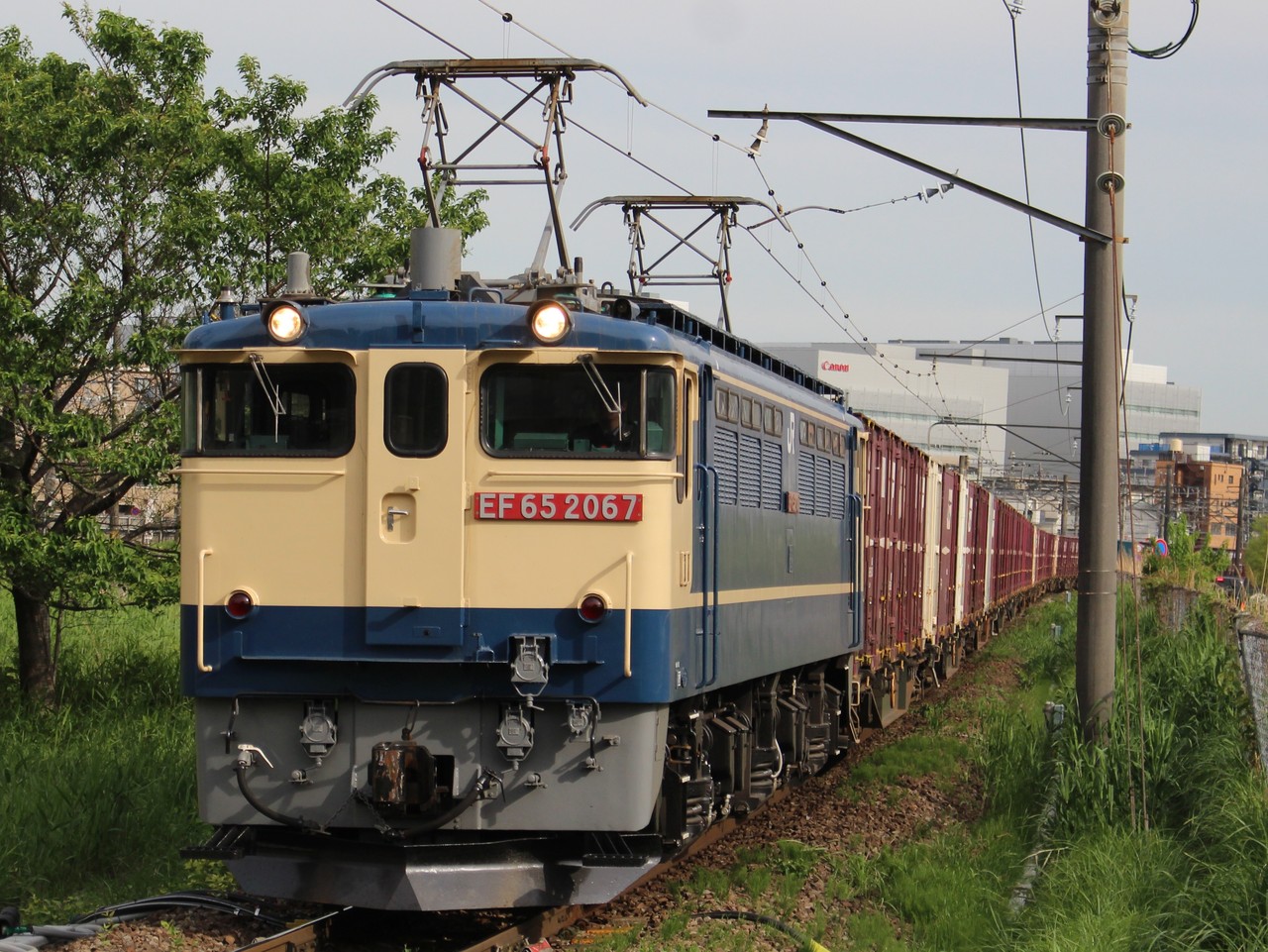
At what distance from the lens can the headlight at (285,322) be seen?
26.8 feet

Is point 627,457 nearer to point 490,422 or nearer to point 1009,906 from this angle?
point 490,422

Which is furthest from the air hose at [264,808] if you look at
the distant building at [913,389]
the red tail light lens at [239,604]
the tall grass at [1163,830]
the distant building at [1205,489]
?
the distant building at [913,389]

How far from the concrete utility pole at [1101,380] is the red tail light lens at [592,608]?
4.44 meters

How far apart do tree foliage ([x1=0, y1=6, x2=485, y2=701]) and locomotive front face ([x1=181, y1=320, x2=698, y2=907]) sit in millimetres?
5388

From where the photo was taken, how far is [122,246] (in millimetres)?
14312

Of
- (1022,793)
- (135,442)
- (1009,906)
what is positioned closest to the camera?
(1009,906)

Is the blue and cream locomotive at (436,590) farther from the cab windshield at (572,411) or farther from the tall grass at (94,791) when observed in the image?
the tall grass at (94,791)

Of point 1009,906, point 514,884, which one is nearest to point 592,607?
point 514,884

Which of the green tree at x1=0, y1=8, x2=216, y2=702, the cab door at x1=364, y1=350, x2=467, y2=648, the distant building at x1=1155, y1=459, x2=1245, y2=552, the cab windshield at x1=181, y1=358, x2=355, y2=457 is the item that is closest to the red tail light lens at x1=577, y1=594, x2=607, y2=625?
the cab door at x1=364, y1=350, x2=467, y2=648

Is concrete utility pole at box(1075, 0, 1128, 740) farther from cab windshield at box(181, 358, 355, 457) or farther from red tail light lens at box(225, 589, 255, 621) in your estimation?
red tail light lens at box(225, 589, 255, 621)

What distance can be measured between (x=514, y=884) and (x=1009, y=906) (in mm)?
2836

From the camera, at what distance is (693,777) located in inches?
359

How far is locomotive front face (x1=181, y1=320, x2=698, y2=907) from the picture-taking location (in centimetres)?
791

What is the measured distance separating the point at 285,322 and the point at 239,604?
1486mm
